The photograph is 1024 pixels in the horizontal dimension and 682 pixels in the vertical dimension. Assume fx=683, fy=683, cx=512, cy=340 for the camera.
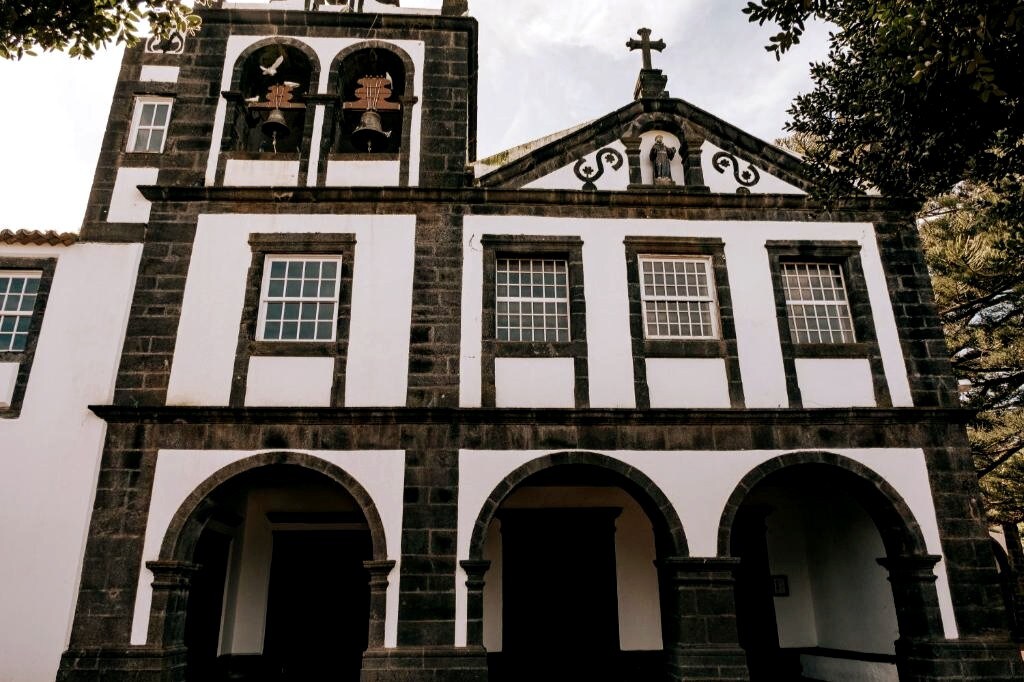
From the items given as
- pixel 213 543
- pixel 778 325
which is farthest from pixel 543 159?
pixel 213 543

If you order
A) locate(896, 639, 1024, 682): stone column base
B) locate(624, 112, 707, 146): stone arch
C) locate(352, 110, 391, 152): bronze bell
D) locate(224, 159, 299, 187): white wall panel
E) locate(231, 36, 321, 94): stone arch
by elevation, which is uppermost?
locate(231, 36, 321, 94): stone arch

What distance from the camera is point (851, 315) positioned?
9219 mm

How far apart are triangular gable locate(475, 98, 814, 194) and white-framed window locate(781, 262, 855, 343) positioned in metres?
1.19

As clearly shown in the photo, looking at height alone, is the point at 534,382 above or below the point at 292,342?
below

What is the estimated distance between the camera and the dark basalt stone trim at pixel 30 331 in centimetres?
830

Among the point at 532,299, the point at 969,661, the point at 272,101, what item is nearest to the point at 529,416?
the point at 532,299

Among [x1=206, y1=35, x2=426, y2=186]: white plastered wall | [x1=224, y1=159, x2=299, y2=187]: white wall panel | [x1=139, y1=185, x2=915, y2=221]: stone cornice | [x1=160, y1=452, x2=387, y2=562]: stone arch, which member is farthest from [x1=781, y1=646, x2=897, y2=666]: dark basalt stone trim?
[x1=224, y1=159, x2=299, y2=187]: white wall panel

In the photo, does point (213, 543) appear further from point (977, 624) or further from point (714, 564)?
point (977, 624)

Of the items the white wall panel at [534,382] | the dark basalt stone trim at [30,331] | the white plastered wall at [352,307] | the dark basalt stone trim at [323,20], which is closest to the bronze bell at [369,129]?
the white plastered wall at [352,307]

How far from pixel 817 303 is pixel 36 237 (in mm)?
10385

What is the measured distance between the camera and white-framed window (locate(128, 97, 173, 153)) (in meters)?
9.69

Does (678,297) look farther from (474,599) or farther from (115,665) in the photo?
(115,665)

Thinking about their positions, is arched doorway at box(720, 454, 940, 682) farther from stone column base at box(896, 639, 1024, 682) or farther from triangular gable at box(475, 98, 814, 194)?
triangular gable at box(475, 98, 814, 194)

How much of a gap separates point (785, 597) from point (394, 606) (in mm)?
6043
